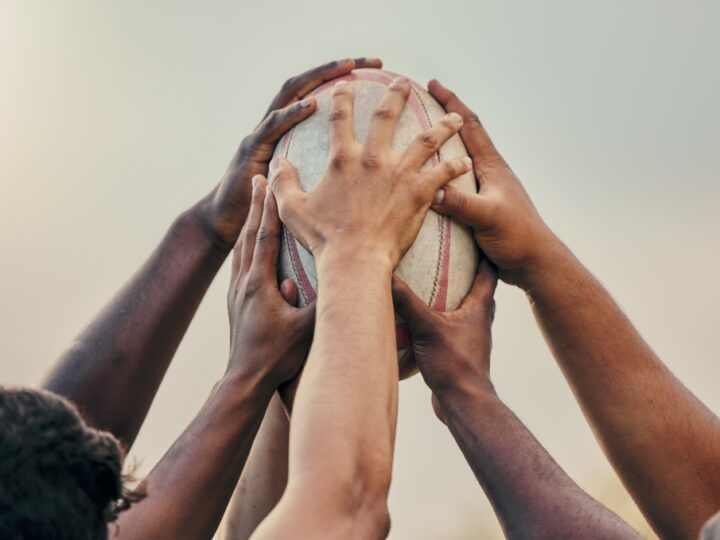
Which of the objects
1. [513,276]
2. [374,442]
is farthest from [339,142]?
[374,442]

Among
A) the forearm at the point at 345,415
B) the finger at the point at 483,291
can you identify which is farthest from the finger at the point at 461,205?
the forearm at the point at 345,415

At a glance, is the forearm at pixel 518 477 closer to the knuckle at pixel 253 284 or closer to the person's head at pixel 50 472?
the knuckle at pixel 253 284

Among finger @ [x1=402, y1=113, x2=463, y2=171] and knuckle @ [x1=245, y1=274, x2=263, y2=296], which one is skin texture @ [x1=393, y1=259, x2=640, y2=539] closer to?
finger @ [x1=402, y1=113, x2=463, y2=171]

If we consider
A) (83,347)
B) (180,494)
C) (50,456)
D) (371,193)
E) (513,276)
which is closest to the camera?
(50,456)

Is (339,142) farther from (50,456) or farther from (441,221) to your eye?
(50,456)

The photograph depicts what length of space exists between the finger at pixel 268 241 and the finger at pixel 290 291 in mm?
81

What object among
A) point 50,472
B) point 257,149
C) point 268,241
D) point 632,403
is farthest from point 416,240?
point 50,472

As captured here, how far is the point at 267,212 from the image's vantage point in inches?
162

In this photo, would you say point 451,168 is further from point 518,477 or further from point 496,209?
point 518,477

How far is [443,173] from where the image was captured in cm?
392

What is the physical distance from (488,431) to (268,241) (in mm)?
1119

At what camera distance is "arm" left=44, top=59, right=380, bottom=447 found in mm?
4633

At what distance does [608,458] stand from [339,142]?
1.74 metres

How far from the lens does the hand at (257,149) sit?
14.5ft
